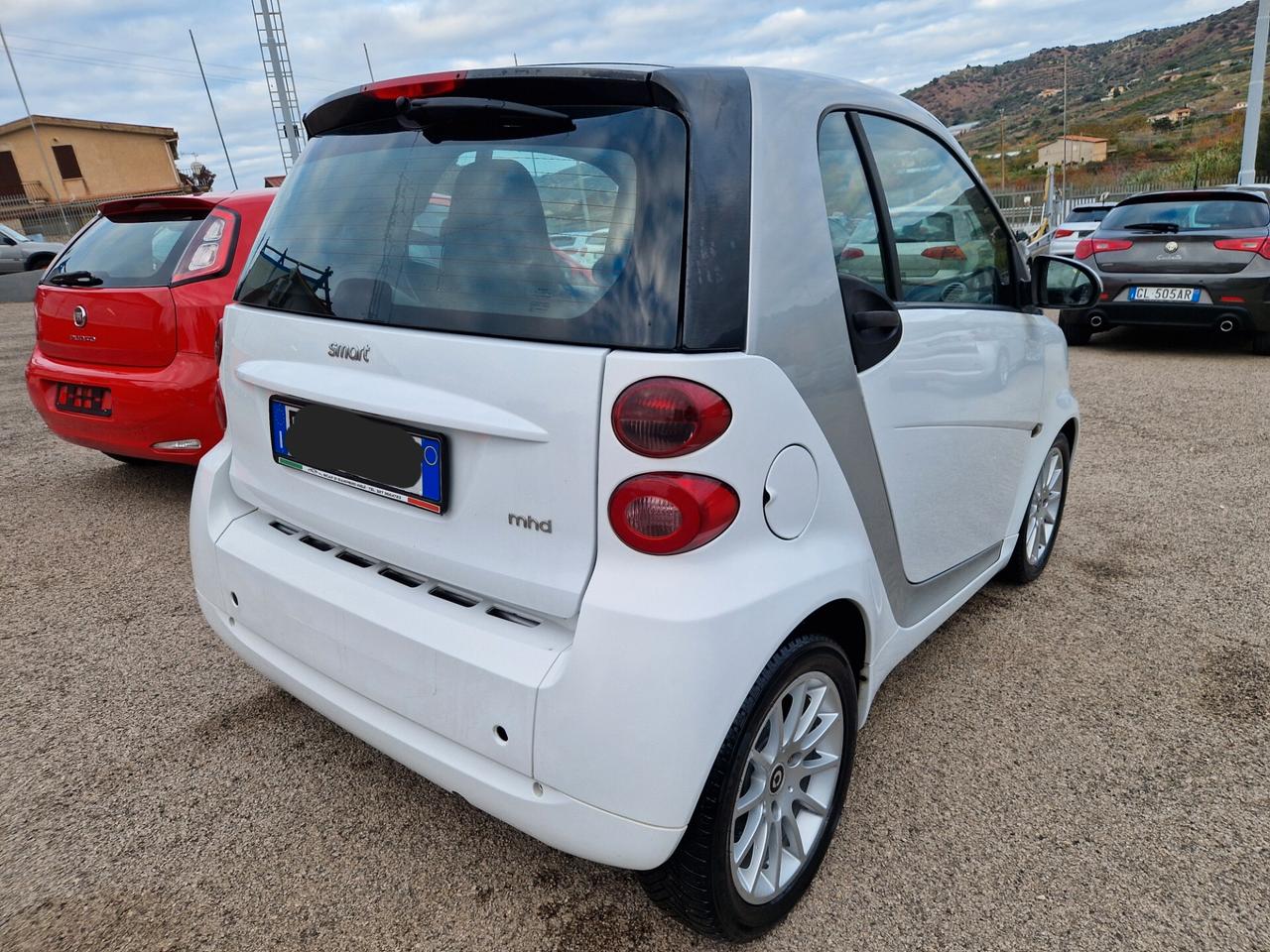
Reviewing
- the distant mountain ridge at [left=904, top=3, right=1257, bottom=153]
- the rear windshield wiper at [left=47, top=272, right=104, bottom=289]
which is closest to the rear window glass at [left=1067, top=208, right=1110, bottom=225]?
the rear windshield wiper at [left=47, top=272, right=104, bottom=289]

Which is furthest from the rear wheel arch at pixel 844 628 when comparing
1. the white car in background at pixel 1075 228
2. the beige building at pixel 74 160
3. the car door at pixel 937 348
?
the beige building at pixel 74 160

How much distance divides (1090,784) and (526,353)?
1927 mm

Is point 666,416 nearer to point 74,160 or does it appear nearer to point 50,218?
point 50,218

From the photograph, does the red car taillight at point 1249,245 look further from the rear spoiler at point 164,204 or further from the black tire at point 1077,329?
the rear spoiler at point 164,204

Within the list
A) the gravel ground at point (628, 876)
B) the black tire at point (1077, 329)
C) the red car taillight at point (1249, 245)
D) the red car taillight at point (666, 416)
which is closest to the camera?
the red car taillight at point (666, 416)

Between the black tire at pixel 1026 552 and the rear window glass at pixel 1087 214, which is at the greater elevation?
the black tire at pixel 1026 552

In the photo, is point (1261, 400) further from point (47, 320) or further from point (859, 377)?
point (47, 320)

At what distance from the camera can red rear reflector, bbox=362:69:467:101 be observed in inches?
71.0

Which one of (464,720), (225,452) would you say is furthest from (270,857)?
(225,452)

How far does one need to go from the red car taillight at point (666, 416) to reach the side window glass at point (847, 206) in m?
0.58

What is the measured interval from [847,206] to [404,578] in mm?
1291

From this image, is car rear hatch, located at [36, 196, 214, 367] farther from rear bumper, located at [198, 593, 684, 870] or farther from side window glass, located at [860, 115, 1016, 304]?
side window glass, located at [860, 115, 1016, 304]

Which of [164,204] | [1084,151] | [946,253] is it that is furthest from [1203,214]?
[1084,151]

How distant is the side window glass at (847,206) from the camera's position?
1.90 metres
